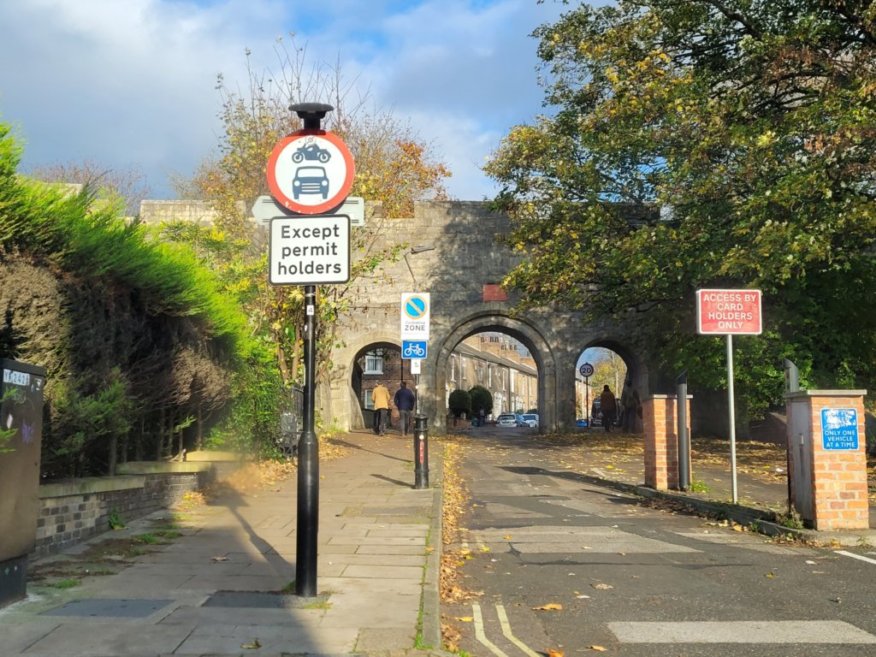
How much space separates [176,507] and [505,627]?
6018 millimetres

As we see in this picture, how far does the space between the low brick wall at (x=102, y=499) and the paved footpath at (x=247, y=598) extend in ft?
0.63

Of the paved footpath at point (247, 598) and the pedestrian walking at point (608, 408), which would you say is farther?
the pedestrian walking at point (608, 408)

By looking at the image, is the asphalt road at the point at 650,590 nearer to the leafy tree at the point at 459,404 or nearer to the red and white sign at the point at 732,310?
the red and white sign at the point at 732,310

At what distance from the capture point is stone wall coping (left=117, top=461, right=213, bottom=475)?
8961 mm

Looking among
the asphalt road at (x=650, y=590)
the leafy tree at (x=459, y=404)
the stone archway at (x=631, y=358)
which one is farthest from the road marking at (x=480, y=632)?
the leafy tree at (x=459, y=404)

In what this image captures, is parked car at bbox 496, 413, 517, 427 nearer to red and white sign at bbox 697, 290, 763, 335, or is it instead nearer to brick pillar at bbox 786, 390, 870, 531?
red and white sign at bbox 697, 290, 763, 335

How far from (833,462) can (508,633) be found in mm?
5100

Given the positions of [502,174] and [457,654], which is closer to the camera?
[457,654]

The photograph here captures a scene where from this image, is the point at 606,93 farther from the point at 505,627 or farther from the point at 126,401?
the point at 505,627

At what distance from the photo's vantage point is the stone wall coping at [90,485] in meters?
6.95

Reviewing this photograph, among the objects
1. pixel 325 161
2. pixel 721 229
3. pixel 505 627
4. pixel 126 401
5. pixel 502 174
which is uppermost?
pixel 502 174

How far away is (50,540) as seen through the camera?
23.0 ft

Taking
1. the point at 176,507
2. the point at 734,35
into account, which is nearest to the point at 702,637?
the point at 176,507

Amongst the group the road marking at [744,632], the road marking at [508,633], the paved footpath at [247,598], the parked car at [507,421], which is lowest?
the parked car at [507,421]
